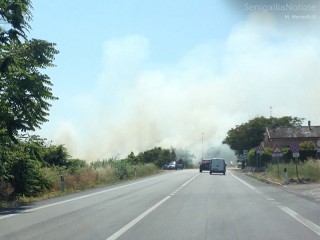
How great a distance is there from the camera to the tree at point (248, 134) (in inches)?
4023

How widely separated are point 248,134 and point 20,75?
8588 centimetres

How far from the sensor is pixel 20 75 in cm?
2108

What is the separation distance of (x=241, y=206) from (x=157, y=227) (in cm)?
605

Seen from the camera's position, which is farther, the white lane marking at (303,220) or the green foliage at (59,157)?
the green foliage at (59,157)

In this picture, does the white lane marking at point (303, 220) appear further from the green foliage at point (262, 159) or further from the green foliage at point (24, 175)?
the green foliage at point (262, 159)

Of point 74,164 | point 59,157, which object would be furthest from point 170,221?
point 74,164

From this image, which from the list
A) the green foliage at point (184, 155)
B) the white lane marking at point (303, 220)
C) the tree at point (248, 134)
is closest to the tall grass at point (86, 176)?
the white lane marking at point (303, 220)

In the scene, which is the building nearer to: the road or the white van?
the white van

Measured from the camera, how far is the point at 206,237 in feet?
36.4

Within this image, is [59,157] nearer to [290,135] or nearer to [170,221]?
[170,221]

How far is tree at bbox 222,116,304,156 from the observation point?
102188 mm

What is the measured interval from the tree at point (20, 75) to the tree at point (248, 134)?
82.5m

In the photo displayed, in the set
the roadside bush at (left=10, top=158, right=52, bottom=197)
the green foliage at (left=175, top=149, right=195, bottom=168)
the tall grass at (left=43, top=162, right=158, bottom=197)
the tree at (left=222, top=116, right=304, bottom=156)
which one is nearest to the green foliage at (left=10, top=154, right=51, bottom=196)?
the roadside bush at (left=10, top=158, right=52, bottom=197)

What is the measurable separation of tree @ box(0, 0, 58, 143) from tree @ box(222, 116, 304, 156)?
82478 mm
